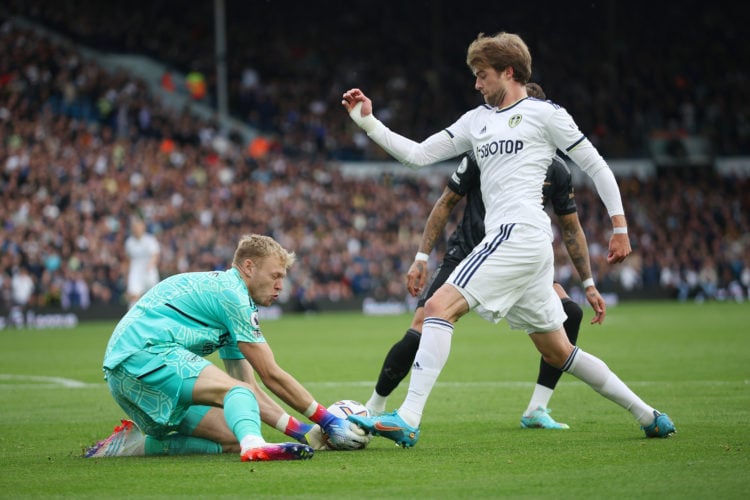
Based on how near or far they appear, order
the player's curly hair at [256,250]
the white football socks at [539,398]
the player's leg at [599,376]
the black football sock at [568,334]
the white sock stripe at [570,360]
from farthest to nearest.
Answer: the black football sock at [568,334] → the white football socks at [539,398] → the white sock stripe at [570,360] → the player's leg at [599,376] → the player's curly hair at [256,250]

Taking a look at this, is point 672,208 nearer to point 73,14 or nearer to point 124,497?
point 73,14

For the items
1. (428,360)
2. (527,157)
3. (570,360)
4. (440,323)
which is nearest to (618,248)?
(527,157)

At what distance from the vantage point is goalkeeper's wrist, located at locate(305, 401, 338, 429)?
280 inches

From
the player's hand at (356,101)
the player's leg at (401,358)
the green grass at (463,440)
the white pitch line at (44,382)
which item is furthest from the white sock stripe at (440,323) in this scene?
the white pitch line at (44,382)

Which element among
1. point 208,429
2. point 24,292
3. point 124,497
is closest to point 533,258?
point 208,429

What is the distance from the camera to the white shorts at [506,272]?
7.13 m

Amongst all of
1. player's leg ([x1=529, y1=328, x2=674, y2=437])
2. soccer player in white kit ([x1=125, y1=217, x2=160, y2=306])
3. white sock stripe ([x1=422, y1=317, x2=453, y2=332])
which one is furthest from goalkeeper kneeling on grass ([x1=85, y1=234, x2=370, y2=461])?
soccer player in white kit ([x1=125, y1=217, x2=160, y2=306])

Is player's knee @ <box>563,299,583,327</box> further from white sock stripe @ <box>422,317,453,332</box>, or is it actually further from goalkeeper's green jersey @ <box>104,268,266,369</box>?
goalkeeper's green jersey @ <box>104,268,266,369</box>

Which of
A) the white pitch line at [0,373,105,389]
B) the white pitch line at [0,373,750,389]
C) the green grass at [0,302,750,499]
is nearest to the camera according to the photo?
the green grass at [0,302,750,499]

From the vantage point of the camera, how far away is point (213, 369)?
6.88m

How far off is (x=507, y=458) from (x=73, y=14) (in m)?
34.2

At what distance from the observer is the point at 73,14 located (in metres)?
37.7

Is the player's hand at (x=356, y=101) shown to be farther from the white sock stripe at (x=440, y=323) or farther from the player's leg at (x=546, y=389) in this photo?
the player's leg at (x=546, y=389)

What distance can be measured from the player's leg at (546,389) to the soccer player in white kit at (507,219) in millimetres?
964
